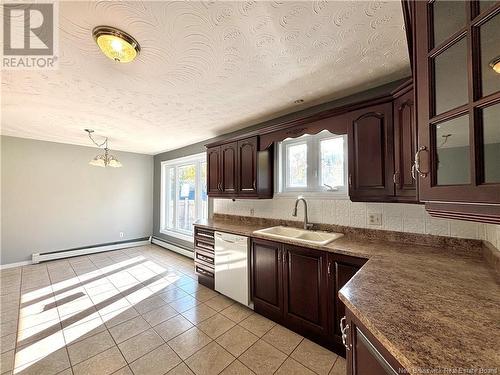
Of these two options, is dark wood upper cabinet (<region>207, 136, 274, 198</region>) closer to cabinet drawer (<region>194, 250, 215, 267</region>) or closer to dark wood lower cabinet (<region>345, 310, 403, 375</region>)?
cabinet drawer (<region>194, 250, 215, 267</region>)

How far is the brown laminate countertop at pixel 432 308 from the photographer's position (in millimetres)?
550

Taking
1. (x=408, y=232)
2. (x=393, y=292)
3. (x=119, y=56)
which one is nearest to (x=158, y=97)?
(x=119, y=56)

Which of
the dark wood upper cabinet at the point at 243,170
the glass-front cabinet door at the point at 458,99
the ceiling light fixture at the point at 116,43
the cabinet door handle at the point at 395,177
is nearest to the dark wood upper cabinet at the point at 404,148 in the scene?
the cabinet door handle at the point at 395,177

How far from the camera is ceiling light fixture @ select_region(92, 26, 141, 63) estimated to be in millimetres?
1283

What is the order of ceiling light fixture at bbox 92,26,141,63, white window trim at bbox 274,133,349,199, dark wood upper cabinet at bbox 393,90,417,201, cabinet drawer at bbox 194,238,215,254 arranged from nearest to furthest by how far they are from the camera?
ceiling light fixture at bbox 92,26,141,63, dark wood upper cabinet at bbox 393,90,417,201, white window trim at bbox 274,133,349,199, cabinet drawer at bbox 194,238,215,254

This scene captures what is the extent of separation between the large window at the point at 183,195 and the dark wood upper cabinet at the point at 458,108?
367cm

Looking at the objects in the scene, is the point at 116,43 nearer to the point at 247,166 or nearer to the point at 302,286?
the point at 247,166

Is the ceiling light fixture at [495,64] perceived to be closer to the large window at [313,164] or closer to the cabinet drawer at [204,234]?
the large window at [313,164]

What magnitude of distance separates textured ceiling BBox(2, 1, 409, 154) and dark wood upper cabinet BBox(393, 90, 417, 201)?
1.32 ft

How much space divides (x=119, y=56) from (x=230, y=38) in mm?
792

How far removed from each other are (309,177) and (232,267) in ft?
4.94

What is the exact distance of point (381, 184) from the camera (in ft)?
5.67

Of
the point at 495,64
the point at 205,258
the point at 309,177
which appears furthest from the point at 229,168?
the point at 495,64

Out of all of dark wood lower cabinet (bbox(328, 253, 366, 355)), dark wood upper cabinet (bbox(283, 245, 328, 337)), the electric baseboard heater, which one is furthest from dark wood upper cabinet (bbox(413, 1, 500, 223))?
the electric baseboard heater
